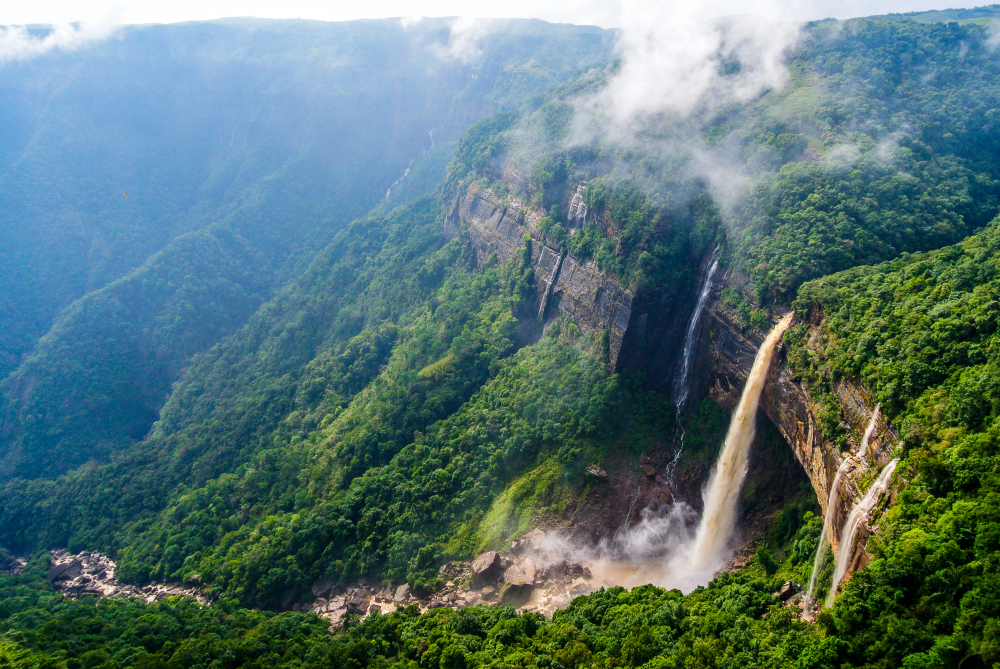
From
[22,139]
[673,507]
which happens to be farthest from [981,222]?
[22,139]

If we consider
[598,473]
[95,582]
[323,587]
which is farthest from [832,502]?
[95,582]

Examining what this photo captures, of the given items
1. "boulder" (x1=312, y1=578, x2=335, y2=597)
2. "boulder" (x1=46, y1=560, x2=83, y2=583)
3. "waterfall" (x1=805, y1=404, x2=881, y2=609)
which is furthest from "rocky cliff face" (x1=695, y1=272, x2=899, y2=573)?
"boulder" (x1=46, y1=560, x2=83, y2=583)

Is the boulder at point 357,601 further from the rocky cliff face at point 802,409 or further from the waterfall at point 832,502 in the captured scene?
the rocky cliff face at point 802,409

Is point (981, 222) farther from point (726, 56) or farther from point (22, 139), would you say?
point (22, 139)

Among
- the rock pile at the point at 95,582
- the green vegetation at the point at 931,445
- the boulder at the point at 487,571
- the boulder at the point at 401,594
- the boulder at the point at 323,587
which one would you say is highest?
the green vegetation at the point at 931,445

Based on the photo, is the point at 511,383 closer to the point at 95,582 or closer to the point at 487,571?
the point at 487,571

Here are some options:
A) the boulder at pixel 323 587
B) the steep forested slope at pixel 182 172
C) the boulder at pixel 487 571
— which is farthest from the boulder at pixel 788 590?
the steep forested slope at pixel 182 172

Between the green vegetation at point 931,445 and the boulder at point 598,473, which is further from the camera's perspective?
the boulder at point 598,473
